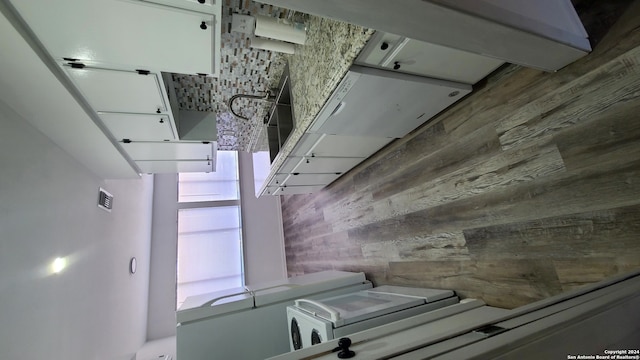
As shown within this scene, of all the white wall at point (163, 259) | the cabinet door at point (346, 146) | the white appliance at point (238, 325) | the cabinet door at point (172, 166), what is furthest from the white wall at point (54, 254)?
the cabinet door at point (346, 146)

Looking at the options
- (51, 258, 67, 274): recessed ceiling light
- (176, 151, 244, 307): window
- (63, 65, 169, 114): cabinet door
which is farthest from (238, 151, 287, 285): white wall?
(63, 65, 169, 114): cabinet door

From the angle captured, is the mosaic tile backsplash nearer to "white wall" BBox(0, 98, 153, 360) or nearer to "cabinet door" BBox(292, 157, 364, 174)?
"cabinet door" BBox(292, 157, 364, 174)

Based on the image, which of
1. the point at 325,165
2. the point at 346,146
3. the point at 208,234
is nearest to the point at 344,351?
the point at 346,146

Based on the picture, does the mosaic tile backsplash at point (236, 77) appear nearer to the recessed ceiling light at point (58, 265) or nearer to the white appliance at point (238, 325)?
the recessed ceiling light at point (58, 265)

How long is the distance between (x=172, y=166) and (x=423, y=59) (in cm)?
223

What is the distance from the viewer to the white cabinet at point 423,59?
967 mm

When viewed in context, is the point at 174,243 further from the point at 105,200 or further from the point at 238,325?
the point at 238,325

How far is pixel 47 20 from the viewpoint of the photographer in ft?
2.92

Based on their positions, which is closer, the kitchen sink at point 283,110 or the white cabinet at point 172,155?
the white cabinet at point 172,155

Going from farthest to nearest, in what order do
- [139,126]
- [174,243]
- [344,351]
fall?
[174,243] → [139,126] → [344,351]

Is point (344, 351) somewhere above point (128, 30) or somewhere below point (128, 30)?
below

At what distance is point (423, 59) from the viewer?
106 centimetres

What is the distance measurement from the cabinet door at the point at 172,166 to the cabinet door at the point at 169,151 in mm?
88

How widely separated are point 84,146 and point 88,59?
3.24 feet
